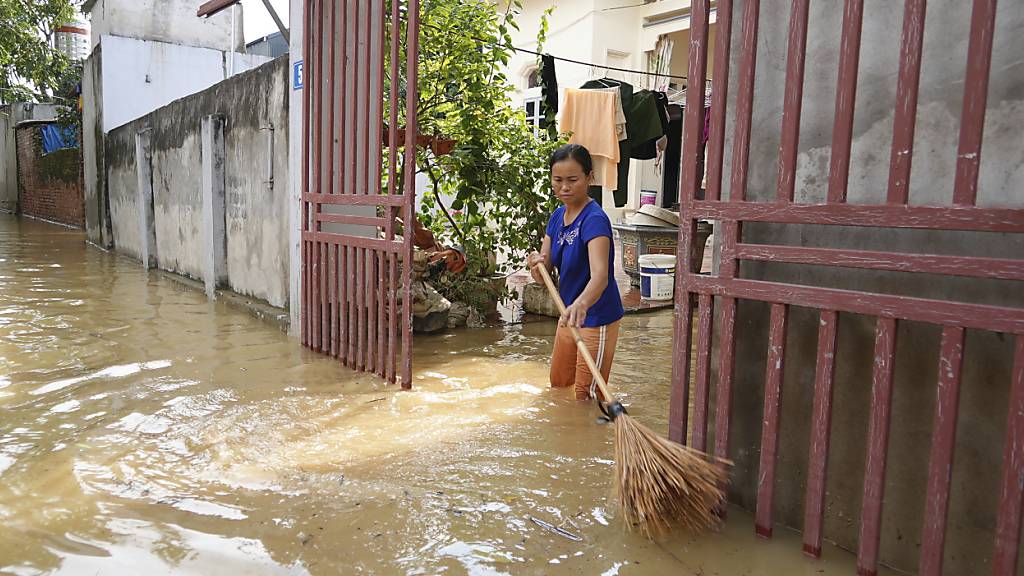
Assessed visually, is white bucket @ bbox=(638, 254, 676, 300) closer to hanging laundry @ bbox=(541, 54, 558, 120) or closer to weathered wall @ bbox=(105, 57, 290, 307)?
hanging laundry @ bbox=(541, 54, 558, 120)

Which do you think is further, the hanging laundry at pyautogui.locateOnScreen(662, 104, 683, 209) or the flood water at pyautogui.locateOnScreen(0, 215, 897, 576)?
the hanging laundry at pyautogui.locateOnScreen(662, 104, 683, 209)

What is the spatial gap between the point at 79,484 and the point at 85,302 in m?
5.52

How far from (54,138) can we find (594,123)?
19.1 m

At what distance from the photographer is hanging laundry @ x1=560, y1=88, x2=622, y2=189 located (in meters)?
8.42

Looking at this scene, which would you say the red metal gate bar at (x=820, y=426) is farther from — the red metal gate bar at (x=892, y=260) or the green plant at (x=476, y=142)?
the green plant at (x=476, y=142)

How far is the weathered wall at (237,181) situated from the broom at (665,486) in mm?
4601

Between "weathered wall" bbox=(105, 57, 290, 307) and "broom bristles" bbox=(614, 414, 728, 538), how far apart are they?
461 cm

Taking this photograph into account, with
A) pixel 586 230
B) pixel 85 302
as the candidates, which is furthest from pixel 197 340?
pixel 586 230

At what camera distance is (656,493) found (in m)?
2.60

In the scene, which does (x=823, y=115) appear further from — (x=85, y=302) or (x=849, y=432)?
(x=85, y=302)

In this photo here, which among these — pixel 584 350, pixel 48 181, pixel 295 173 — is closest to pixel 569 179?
pixel 584 350

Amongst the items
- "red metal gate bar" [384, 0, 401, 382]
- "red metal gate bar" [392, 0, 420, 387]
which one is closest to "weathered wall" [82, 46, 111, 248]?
"red metal gate bar" [384, 0, 401, 382]

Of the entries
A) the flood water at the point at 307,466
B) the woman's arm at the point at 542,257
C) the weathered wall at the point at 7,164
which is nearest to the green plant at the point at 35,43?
the weathered wall at the point at 7,164

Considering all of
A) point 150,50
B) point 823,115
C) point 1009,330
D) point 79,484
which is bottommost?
point 79,484
